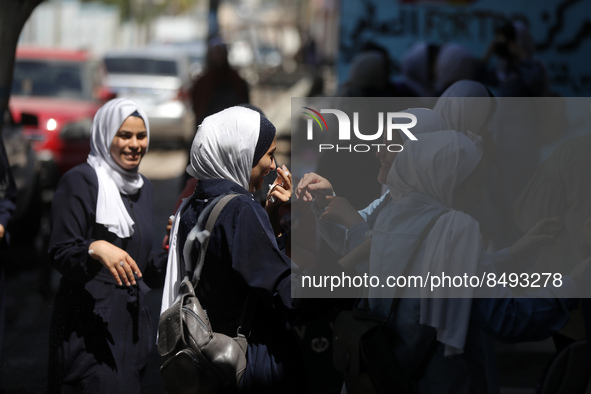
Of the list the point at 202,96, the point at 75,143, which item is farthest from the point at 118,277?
the point at 75,143

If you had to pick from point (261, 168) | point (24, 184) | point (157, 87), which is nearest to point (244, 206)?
point (261, 168)

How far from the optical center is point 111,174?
366 centimetres

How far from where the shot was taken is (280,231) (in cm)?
339

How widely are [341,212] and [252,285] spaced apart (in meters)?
0.64

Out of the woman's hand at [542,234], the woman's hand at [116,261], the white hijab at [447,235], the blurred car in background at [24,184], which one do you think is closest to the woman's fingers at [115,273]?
the woman's hand at [116,261]

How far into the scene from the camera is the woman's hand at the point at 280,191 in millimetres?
3105

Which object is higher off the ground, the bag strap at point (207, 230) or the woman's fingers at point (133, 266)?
the bag strap at point (207, 230)

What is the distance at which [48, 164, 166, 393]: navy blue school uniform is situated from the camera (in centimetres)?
347

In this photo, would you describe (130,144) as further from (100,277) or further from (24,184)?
(24,184)

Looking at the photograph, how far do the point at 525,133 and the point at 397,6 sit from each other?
6193 mm

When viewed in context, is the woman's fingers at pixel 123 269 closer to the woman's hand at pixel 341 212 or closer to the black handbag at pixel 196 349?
the black handbag at pixel 196 349

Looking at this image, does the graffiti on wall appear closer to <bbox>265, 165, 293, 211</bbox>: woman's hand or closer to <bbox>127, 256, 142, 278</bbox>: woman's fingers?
<bbox>265, 165, 293, 211</bbox>: woman's hand

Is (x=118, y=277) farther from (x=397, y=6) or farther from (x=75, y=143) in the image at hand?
(x=397, y=6)

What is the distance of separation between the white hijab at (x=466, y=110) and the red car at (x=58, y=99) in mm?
5486
